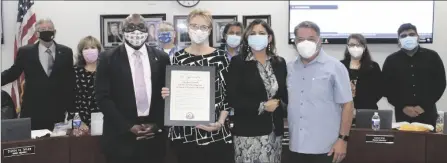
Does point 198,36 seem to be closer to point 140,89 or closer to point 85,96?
point 140,89

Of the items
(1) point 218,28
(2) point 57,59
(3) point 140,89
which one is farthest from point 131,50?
(1) point 218,28

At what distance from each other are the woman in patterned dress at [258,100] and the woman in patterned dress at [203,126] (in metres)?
0.06

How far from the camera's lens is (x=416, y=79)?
4.38 meters

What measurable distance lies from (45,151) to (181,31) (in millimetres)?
3140

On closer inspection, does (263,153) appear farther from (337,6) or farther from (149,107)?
(337,6)

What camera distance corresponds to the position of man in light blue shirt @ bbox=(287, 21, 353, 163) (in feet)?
9.21

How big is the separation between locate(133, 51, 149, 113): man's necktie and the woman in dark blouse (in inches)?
83.5

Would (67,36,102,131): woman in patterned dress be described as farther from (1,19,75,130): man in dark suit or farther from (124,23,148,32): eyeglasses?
(124,23,148,32): eyeglasses

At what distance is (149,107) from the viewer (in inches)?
113

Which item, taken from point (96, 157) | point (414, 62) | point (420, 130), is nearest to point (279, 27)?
point (414, 62)

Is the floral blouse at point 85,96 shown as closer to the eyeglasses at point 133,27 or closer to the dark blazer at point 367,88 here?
the eyeglasses at point 133,27

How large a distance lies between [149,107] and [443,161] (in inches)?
85.6

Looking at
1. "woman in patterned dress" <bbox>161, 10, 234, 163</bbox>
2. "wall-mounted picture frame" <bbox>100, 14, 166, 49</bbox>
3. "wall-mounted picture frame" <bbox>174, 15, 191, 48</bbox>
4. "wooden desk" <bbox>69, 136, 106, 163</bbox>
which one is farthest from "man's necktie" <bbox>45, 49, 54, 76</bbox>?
"wall-mounted picture frame" <bbox>174, 15, 191, 48</bbox>

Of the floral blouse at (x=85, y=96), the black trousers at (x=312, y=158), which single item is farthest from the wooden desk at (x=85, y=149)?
the black trousers at (x=312, y=158)
